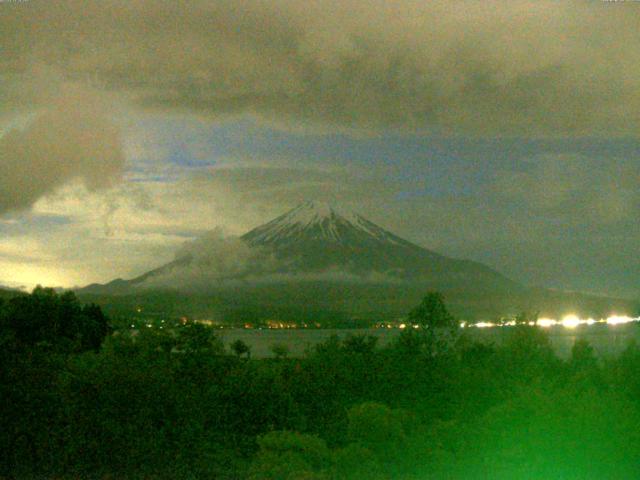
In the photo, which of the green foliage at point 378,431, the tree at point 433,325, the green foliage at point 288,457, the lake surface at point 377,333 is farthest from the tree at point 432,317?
the green foliage at point 288,457

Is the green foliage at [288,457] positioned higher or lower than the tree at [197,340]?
lower

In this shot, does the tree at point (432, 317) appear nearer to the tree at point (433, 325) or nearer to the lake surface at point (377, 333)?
the tree at point (433, 325)

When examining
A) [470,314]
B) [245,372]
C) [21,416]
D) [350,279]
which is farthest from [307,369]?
[350,279]

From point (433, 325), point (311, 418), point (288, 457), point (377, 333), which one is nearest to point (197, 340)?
point (311, 418)

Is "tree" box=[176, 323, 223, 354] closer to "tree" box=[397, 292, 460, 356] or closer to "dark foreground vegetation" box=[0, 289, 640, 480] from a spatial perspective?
"dark foreground vegetation" box=[0, 289, 640, 480]

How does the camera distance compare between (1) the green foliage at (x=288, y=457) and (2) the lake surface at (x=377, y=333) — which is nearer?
(1) the green foliage at (x=288, y=457)

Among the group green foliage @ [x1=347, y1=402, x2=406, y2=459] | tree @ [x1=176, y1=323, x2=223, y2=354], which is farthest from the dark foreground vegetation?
tree @ [x1=176, y1=323, x2=223, y2=354]

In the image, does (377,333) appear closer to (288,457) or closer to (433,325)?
(433,325)

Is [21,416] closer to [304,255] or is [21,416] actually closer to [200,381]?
[200,381]
